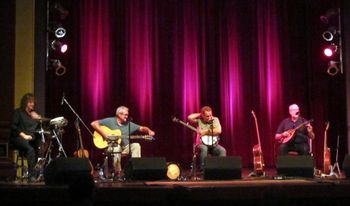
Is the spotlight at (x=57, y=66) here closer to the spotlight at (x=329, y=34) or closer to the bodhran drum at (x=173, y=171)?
the bodhran drum at (x=173, y=171)

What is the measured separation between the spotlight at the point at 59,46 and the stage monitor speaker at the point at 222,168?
4.26 m

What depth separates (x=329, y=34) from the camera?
11539 millimetres

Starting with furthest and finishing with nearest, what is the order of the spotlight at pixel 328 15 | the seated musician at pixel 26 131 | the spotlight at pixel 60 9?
the spotlight at pixel 328 15, the spotlight at pixel 60 9, the seated musician at pixel 26 131

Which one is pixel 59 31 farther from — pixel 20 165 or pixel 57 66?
pixel 20 165

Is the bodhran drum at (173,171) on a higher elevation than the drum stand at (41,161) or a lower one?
lower

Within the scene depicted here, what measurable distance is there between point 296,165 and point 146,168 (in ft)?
6.98

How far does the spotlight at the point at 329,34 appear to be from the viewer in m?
11.5

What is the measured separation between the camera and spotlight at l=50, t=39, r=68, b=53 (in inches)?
427

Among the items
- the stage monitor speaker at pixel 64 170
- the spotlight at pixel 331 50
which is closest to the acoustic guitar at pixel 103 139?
the stage monitor speaker at pixel 64 170

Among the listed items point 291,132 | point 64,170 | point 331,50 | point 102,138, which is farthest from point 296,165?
point 331,50

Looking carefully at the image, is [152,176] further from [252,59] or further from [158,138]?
[252,59]

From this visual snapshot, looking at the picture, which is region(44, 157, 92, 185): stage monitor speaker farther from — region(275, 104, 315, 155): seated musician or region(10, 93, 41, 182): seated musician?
region(275, 104, 315, 155): seated musician

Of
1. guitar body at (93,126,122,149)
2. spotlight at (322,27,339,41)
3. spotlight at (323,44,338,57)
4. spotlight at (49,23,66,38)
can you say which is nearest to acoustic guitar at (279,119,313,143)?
spotlight at (323,44,338,57)

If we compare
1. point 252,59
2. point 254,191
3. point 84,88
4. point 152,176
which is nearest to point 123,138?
point 152,176
